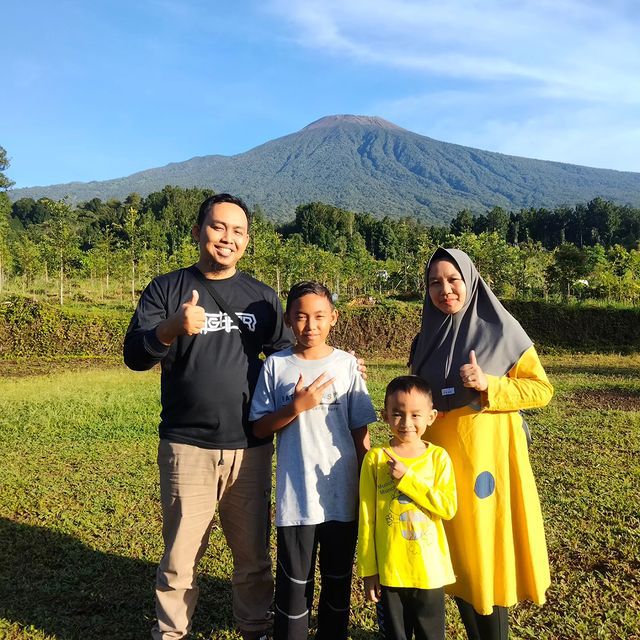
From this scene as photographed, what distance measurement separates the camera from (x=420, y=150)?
119m

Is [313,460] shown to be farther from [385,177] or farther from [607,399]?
[385,177]

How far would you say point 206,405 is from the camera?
7.05 feet

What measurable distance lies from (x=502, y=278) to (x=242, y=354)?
20.7m

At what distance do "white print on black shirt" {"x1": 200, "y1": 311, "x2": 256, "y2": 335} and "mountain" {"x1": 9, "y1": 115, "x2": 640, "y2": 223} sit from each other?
3195 inches

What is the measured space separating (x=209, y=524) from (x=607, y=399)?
308 inches

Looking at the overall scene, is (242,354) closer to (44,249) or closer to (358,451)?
(358,451)

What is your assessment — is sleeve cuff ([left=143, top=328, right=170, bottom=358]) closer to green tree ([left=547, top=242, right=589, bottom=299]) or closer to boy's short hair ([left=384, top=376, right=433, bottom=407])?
boy's short hair ([left=384, top=376, right=433, bottom=407])

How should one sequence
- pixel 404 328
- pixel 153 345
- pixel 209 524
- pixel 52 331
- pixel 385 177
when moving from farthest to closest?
pixel 385 177, pixel 404 328, pixel 52 331, pixel 209 524, pixel 153 345

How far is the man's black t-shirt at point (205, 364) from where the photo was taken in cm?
215

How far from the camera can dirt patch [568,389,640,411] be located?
313 inches

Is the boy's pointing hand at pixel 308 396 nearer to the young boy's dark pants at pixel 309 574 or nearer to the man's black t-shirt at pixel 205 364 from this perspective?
the man's black t-shirt at pixel 205 364

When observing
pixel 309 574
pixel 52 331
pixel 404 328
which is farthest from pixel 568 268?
pixel 309 574

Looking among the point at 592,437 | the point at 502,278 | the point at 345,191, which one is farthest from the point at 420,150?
the point at 592,437

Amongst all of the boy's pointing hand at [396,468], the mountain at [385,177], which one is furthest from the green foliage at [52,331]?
the mountain at [385,177]
